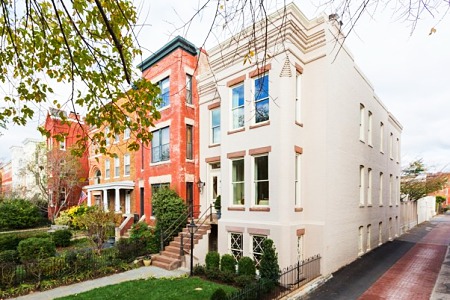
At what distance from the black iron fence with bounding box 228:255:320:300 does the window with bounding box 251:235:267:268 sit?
1262 mm

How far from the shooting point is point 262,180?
11.9 meters

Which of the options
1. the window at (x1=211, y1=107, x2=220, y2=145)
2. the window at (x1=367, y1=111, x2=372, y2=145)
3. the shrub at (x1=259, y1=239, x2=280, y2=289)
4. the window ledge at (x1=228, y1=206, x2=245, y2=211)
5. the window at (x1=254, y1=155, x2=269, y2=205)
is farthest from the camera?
the window at (x1=367, y1=111, x2=372, y2=145)

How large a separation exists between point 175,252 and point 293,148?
754 centimetres

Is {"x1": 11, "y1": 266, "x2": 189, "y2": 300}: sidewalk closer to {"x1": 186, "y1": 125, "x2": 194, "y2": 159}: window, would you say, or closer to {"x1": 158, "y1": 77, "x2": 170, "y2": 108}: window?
{"x1": 186, "y1": 125, "x2": 194, "y2": 159}: window

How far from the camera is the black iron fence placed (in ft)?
27.4

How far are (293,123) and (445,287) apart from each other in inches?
317

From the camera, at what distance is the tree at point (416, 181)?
29.9 metres

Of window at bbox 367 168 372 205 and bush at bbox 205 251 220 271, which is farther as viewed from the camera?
window at bbox 367 168 372 205

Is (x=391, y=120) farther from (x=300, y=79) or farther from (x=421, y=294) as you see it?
(x=421, y=294)

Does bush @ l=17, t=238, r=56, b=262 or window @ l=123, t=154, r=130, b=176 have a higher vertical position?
window @ l=123, t=154, r=130, b=176

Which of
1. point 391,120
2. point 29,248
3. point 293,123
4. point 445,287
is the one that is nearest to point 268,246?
point 293,123

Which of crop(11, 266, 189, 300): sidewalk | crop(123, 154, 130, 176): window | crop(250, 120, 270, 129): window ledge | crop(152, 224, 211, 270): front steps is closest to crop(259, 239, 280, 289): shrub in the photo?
crop(11, 266, 189, 300): sidewalk

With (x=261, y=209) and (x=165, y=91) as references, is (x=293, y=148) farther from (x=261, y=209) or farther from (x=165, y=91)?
(x=165, y=91)

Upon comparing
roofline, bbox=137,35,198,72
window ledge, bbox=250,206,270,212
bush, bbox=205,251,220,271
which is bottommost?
bush, bbox=205,251,220,271
